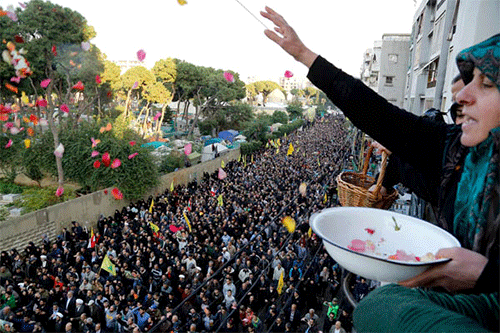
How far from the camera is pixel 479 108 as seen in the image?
0.95 metres

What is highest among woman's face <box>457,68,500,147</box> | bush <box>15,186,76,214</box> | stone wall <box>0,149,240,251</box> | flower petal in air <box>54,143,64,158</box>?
woman's face <box>457,68,500,147</box>

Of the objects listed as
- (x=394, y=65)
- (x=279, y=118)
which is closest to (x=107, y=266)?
(x=394, y=65)

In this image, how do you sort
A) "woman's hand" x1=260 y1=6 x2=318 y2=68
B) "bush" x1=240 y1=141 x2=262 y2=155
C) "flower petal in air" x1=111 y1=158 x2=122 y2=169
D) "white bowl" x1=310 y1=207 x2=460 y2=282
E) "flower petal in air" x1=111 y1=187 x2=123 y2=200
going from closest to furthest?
1. "white bowl" x1=310 y1=207 x2=460 y2=282
2. "woman's hand" x1=260 y1=6 x2=318 y2=68
3. "flower petal in air" x1=111 y1=158 x2=122 y2=169
4. "flower petal in air" x1=111 y1=187 x2=123 y2=200
5. "bush" x1=240 y1=141 x2=262 y2=155

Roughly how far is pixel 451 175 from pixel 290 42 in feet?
2.52

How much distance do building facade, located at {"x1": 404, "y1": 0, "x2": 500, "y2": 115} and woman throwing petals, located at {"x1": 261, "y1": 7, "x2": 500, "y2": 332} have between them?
186 inches

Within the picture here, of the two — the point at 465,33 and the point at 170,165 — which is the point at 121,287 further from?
→ the point at 170,165

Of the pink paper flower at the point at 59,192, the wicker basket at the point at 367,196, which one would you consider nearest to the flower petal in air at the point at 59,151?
the pink paper flower at the point at 59,192

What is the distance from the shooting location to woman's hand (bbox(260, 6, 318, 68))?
1.22m

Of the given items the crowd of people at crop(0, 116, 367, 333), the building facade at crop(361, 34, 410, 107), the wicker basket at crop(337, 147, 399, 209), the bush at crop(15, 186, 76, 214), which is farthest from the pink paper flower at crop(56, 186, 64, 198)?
the building facade at crop(361, 34, 410, 107)

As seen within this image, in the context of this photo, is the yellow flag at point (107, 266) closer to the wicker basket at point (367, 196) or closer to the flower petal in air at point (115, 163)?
the wicker basket at point (367, 196)

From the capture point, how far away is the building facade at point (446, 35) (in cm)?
500

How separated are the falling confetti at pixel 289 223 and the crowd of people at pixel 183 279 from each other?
0.20 meters

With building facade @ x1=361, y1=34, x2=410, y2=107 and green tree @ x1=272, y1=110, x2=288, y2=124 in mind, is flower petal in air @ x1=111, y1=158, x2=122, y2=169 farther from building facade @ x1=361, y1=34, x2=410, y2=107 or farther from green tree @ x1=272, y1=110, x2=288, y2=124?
green tree @ x1=272, y1=110, x2=288, y2=124

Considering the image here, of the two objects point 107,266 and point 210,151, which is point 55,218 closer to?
point 107,266
